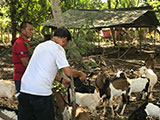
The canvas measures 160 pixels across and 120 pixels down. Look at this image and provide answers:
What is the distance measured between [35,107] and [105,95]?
289 cm

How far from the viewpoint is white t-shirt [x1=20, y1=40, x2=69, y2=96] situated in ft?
8.88

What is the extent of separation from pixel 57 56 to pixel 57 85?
2.35 meters

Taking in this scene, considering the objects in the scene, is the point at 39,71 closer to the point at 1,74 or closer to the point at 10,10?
the point at 1,74

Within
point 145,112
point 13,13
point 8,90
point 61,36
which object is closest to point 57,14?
point 61,36

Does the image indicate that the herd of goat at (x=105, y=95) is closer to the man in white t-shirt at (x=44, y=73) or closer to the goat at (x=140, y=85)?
the goat at (x=140, y=85)

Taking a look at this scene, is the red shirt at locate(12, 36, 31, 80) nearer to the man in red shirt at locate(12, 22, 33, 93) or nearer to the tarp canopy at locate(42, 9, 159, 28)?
the man in red shirt at locate(12, 22, 33, 93)

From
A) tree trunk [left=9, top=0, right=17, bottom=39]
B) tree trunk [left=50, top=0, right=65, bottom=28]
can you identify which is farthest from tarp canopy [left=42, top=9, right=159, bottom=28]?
tree trunk [left=50, top=0, right=65, bottom=28]

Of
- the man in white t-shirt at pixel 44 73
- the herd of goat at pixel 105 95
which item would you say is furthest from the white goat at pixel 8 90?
the man in white t-shirt at pixel 44 73

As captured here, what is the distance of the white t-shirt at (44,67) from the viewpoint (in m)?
2.71

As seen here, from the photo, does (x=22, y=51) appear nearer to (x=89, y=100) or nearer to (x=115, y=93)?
(x=89, y=100)

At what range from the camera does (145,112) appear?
4699 mm

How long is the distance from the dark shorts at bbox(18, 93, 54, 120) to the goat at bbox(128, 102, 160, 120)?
7.50ft

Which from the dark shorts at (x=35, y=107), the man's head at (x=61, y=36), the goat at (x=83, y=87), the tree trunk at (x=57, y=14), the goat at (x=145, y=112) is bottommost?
the goat at (x=145, y=112)

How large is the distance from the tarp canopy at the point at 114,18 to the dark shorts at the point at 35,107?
8170 mm
